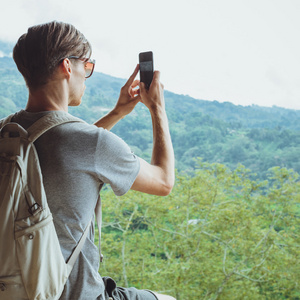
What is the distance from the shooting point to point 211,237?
368 cm

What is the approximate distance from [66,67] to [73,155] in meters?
0.20

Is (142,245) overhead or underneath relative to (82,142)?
underneath

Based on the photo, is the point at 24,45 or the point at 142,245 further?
the point at 142,245

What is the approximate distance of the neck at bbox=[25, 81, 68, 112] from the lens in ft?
2.82

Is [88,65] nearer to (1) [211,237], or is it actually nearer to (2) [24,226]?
(2) [24,226]

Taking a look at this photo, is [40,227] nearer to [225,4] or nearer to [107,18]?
[107,18]

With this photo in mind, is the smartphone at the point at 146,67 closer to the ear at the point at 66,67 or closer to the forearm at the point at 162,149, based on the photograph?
the forearm at the point at 162,149

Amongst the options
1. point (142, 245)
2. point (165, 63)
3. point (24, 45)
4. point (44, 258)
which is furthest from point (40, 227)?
point (165, 63)

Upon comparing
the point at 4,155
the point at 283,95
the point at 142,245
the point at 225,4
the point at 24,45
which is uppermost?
the point at 225,4

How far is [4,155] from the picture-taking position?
742 mm

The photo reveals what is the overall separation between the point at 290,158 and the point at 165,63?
1.98m

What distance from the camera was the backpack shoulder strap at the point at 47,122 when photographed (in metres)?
0.77

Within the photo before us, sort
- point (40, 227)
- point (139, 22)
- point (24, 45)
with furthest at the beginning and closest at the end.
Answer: point (139, 22) → point (24, 45) → point (40, 227)

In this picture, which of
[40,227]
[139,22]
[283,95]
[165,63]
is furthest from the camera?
[283,95]
